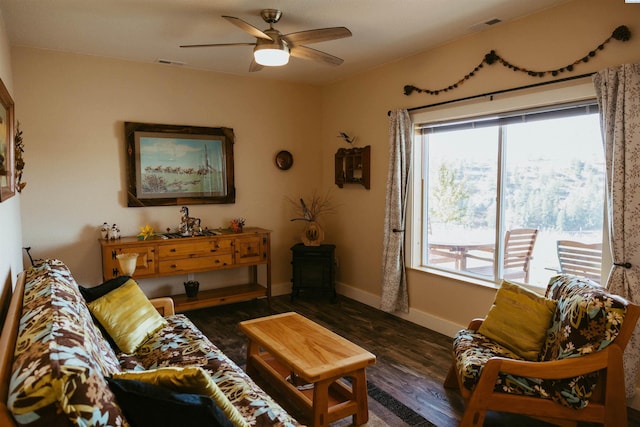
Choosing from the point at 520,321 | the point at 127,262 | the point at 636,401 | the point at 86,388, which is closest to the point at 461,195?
the point at 520,321

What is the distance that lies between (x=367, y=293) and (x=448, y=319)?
115cm

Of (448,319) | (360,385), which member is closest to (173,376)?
(360,385)

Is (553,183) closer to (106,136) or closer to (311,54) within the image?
(311,54)

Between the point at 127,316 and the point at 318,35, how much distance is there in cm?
215

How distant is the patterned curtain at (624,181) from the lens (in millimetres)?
2523

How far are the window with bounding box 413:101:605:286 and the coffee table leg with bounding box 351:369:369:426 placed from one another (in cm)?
173

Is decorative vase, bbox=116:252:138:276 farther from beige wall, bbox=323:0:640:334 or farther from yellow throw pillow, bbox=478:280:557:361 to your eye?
yellow throw pillow, bbox=478:280:557:361

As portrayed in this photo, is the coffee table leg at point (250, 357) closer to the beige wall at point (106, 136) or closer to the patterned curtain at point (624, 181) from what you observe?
the beige wall at point (106, 136)

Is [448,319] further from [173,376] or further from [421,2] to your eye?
[173,376]

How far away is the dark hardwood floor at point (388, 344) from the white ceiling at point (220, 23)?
262 centimetres

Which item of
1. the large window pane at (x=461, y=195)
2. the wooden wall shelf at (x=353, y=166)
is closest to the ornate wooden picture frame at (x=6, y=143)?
the wooden wall shelf at (x=353, y=166)

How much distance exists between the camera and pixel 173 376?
1337 mm

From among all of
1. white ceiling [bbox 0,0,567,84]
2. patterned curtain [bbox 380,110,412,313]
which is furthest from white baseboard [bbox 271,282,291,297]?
white ceiling [bbox 0,0,567,84]

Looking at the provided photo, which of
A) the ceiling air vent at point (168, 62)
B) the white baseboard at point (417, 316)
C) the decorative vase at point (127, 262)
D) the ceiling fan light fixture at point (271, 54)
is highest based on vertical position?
the ceiling air vent at point (168, 62)
